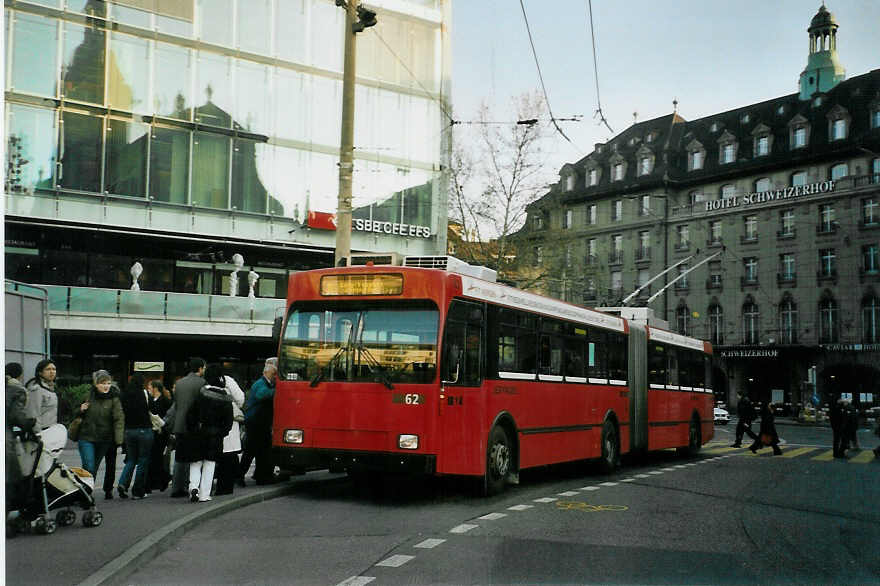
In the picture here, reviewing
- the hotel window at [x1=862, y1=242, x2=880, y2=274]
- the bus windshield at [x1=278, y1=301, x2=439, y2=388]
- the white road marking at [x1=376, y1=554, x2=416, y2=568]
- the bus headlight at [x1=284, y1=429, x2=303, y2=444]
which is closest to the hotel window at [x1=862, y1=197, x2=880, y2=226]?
the hotel window at [x1=862, y1=242, x2=880, y2=274]

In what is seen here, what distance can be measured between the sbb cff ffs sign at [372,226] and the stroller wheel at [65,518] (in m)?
25.3

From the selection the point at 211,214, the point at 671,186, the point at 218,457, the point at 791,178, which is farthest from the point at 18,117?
the point at 671,186

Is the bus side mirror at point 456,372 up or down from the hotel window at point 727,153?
down

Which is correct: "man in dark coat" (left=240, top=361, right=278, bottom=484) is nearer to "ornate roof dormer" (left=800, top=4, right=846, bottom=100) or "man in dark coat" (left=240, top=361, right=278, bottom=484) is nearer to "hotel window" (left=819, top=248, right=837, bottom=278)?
"ornate roof dormer" (left=800, top=4, right=846, bottom=100)

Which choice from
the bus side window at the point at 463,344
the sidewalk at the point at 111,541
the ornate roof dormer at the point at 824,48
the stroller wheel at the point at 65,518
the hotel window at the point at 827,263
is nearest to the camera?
the sidewalk at the point at 111,541

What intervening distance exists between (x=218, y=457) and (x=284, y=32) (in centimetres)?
2469

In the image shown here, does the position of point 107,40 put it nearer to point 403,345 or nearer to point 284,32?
point 284,32

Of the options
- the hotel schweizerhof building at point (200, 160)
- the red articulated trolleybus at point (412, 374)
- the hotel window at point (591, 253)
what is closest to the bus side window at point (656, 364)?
the red articulated trolleybus at point (412, 374)

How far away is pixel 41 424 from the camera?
31.2 ft

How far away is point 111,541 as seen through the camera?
8.23 meters

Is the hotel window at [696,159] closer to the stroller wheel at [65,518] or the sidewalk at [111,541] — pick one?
the sidewalk at [111,541]

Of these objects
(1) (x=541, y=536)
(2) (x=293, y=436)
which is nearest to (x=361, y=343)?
(2) (x=293, y=436)

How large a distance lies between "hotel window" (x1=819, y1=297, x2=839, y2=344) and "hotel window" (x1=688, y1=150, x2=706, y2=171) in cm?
1406

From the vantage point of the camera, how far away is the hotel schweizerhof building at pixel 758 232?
64.8 feet
